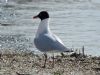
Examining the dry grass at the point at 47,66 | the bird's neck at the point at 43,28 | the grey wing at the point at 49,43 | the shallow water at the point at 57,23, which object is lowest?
the shallow water at the point at 57,23

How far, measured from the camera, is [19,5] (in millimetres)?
24203

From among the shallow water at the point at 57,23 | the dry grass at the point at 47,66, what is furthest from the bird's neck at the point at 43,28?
the shallow water at the point at 57,23

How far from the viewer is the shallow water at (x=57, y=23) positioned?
14836mm

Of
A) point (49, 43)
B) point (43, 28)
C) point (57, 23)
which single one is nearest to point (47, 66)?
point (49, 43)

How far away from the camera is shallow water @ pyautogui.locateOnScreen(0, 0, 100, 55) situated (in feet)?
48.7

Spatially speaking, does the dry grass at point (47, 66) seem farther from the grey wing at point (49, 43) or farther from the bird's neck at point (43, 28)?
the bird's neck at point (43, 28)

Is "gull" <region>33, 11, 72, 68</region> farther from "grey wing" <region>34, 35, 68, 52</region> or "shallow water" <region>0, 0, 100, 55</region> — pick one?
"shallow water" <region>0, 0, 100, 55</region>

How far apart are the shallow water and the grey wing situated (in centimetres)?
347

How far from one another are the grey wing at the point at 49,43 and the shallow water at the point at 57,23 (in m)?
3.47

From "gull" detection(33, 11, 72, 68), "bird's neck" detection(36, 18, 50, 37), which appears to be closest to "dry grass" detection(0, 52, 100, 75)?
"gull" detection(33, 11, 72, 68)

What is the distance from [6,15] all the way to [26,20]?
2.05 meters

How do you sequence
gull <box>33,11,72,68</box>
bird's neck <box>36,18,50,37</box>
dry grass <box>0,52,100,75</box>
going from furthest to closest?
bird's neck <box>36,18,50,37</box>
gull <box>33,11,72,68</box>
dry grass <box>0,52,100,75</box>

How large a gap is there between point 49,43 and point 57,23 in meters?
8.58

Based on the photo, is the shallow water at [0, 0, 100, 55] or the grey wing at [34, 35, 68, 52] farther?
the shallow water at [0, 0, 100, 55]
